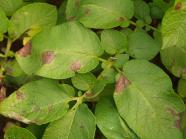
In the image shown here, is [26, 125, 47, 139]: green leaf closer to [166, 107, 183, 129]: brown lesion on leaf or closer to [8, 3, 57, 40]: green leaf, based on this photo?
[8, 3, 57, 40]: green leaf

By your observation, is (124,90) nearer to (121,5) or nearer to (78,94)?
(78,94)

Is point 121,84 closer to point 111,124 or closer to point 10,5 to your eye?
point 111,124

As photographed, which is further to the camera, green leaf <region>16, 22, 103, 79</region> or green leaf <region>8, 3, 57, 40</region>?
green leaf <region>8, 3, 57, 40</region>

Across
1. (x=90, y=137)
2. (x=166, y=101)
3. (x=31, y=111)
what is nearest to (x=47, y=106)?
(x=31, y=111)

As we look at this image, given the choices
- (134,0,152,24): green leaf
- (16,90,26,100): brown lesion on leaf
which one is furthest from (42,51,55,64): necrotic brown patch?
(134,0,152,24): green leaf

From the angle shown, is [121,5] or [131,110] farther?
[121,5]

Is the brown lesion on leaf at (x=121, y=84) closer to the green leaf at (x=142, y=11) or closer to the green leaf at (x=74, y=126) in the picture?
the green leaf at (x=74, y=126)

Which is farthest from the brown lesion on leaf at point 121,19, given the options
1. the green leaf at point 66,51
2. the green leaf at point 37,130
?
A: the green leaf at point 37,130
